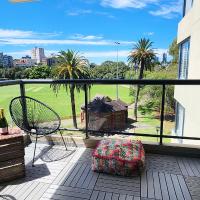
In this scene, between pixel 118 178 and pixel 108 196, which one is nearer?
pixel 108 196

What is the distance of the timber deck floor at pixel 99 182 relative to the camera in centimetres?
212

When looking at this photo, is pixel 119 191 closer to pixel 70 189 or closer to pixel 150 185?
pixel 150 185

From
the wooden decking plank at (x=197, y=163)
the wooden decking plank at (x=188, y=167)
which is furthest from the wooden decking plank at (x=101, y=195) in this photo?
the wooden decking plank at (x=197, y=163)

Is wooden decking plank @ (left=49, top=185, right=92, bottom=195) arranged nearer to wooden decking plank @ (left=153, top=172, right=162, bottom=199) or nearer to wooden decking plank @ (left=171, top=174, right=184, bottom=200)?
wooden decking plank @ (left=153, top=172, right=162, bottom=199)

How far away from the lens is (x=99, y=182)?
2.35m

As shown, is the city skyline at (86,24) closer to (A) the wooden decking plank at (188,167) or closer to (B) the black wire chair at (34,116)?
(B) the black wire chair at (34,116)

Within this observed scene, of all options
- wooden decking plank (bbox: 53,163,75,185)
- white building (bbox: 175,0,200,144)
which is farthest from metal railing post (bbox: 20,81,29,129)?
white building (bbox: 175,0,200,144)

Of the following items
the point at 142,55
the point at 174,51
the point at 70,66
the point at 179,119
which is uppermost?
the point at 174,51

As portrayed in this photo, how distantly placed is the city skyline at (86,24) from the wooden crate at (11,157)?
48965 millimetres

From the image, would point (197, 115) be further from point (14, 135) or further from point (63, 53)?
point (63, 53)

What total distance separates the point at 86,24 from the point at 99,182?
69951mm

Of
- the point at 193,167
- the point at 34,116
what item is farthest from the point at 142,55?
the point at 193,167

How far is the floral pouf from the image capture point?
2.42 meters

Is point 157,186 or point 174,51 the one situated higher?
point 174,51
